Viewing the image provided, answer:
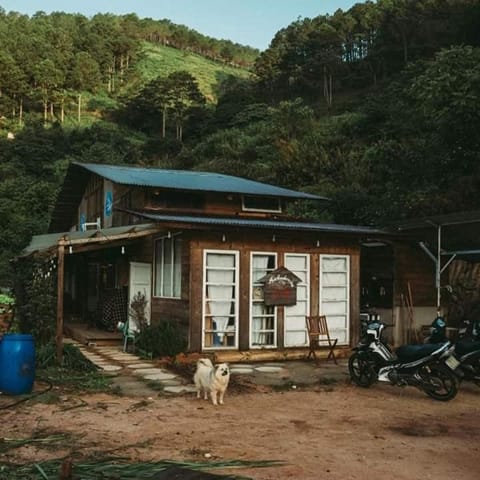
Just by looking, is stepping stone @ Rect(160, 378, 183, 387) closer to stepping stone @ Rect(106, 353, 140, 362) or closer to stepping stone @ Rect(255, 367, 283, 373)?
stepping stone @ Rect(255, 367, 283, 373)

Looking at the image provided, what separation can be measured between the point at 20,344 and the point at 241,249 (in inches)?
187

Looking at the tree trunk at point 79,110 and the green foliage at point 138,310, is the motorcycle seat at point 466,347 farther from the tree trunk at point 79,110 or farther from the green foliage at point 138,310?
the tree trunk at point 79,110

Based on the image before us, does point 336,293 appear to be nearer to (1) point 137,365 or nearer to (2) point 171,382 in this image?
(1) point 137,365

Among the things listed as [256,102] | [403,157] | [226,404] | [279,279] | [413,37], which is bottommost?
[226,404]

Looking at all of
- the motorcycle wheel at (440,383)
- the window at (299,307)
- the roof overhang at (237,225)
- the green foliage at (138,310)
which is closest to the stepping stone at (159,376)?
the roof overhang at (237,225)

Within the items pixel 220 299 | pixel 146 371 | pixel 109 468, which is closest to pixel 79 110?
pixel 220 299

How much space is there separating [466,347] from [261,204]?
349 inches

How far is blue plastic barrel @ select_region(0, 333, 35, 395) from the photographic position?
7.84m

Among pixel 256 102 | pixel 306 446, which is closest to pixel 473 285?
pixel 306 446

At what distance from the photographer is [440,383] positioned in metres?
8.04

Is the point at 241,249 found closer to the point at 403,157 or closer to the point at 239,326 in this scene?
the point at 239,326

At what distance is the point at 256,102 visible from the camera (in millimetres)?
56125

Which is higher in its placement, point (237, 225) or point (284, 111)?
point (284, 111)

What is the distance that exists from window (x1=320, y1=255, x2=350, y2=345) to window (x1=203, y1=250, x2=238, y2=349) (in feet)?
6.37
